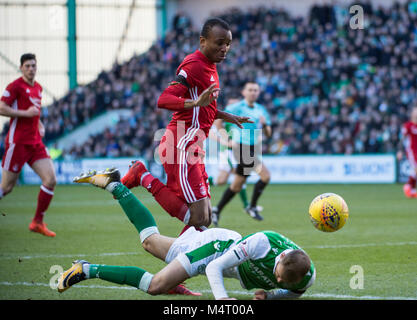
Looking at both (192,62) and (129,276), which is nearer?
(129,276)

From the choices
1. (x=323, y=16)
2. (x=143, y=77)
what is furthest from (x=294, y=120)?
(x=143, y=77)

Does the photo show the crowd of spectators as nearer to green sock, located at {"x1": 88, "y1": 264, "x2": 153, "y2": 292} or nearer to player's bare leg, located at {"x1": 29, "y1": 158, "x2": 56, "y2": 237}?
player's bare leg, located at {"x1": 29, "y1": 158, "x2": 56, "y2": 237}

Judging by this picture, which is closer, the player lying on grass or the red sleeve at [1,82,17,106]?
the player lying on grass

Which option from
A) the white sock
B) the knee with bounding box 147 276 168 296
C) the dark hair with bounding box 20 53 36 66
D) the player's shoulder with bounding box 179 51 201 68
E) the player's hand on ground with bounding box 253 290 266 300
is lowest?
the player's hand on ground with bounding box 253 290 266 300

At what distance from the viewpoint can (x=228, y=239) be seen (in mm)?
4984

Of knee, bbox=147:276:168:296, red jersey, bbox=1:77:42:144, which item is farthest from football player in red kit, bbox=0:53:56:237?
knee, bbox=147:276:168:296

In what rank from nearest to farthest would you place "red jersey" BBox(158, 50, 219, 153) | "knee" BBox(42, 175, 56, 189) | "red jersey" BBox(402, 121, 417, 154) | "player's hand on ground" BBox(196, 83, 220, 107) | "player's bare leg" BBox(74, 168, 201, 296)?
"player's bare leg" BBox(74, 168, 201, 296) < "player's hand on ground" BBox(196, 83, 220, 107) < "red jersey" BBox(158, 50, 219, 153) < "knee" BBox(42, 175, 56, 189) < "red jersey" BBox(402, 121, 417, 154)

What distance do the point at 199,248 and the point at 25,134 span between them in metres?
5.16

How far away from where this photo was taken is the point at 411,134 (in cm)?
1689

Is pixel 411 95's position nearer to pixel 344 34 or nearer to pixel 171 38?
pixel 344 34

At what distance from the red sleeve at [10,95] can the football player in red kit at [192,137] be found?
3695 millimetres

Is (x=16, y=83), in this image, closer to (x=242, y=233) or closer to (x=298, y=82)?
(x=242, y=233)

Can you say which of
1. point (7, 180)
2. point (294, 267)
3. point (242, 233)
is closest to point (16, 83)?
point (7, 180)

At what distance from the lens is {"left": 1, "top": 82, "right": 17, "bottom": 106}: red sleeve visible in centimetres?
909
